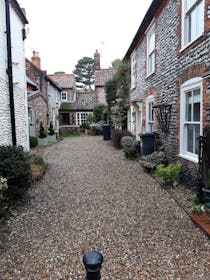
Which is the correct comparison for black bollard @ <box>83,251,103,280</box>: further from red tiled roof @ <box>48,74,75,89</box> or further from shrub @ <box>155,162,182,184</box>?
red tiled roof @ <box>48,74,75,89</box>

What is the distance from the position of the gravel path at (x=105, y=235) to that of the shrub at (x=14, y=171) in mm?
384

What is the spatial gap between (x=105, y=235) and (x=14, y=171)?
219cm

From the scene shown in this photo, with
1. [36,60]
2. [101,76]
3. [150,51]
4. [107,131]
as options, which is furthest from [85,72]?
[150,51]

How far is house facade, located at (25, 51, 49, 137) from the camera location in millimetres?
15222

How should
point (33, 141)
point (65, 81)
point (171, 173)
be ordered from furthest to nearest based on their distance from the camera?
point (65, 81) < point (33, 141) < point (171, 173)

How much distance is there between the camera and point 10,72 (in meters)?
7.18

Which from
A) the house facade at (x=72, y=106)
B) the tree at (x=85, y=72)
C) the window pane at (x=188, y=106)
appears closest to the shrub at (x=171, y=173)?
the window pane at (x=188, y=106)

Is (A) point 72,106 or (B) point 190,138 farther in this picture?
(A) point 72,106

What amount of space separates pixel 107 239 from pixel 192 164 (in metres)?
3.00

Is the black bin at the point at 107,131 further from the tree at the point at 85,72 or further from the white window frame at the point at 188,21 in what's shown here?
the tree at the point at 85,72

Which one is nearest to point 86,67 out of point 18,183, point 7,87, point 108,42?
point 108,42

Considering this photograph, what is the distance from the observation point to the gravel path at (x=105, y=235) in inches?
107

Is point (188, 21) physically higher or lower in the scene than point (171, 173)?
higher

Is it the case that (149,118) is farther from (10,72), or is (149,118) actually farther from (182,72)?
(10,72)
